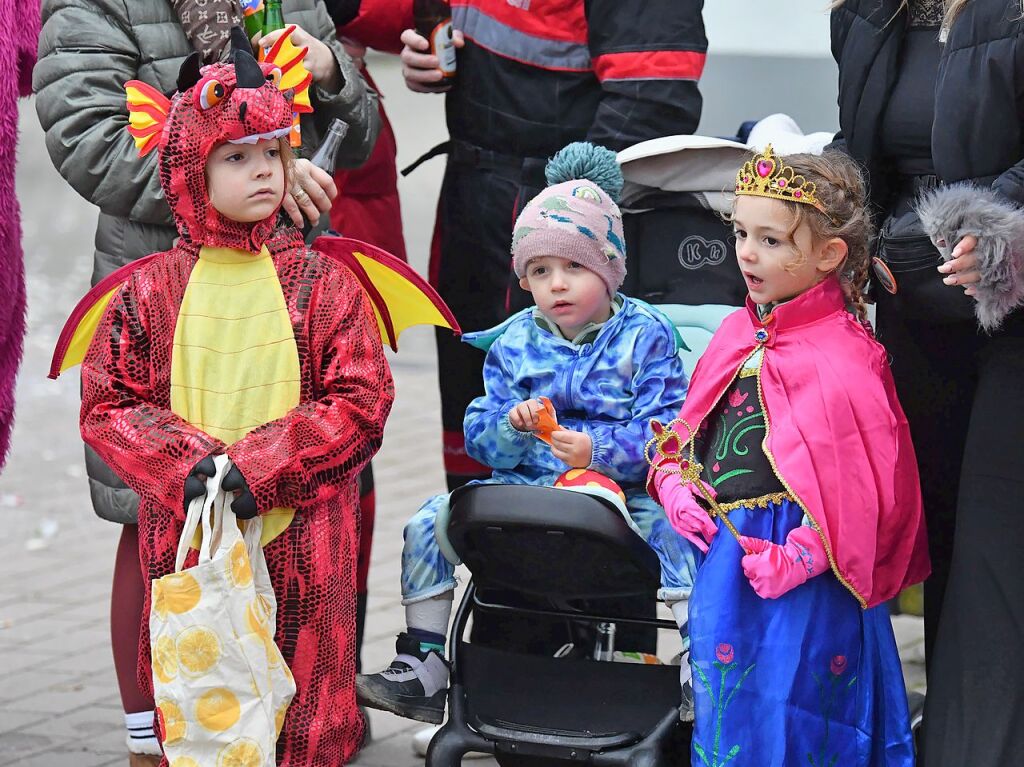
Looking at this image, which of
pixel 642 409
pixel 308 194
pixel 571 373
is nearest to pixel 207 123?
pixel 308 194

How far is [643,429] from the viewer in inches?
140

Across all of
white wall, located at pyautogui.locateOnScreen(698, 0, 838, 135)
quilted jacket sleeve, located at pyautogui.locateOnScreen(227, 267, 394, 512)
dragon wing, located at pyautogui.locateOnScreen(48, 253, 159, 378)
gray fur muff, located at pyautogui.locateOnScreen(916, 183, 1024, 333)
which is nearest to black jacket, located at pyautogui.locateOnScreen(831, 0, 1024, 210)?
gray fur muff, located at pyautogui.locateOnScreen(916, 183, 1024, 333)

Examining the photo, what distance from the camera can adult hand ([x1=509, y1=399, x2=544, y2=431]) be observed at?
353 centimetres

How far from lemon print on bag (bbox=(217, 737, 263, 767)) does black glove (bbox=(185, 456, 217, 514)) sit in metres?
0.48

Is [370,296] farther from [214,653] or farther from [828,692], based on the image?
[828,692]

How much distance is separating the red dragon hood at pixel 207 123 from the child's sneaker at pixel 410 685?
976 mm

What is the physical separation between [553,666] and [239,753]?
0.76m

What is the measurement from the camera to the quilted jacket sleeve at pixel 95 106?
366 centimetres

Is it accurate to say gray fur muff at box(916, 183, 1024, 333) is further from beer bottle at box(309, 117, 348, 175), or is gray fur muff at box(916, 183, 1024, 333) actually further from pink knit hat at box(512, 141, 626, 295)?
beer bottle at box(309, 117, 348, 175)

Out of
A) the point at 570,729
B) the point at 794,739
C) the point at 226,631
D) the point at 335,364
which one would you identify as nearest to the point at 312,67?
the point at 335,364

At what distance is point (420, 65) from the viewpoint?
439 cm

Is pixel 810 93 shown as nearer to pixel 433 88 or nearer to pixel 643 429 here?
pixel 433 88

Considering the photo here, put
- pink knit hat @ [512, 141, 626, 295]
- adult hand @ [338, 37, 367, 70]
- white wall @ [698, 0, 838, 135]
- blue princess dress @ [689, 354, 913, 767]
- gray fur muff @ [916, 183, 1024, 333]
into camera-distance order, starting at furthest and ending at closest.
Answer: white wall @ [698, 0, 838, 135], adult hand @ [338, 37, 367, 70], pink knit hat @ [512, 141, 626, 295], blue princess dress @ [689, 354, 913, 767], gray fur muff @ [916, 183, 1024, 333]

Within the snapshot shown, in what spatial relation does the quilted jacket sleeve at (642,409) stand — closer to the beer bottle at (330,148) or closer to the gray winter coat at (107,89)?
the beer bottle at (330,148)
